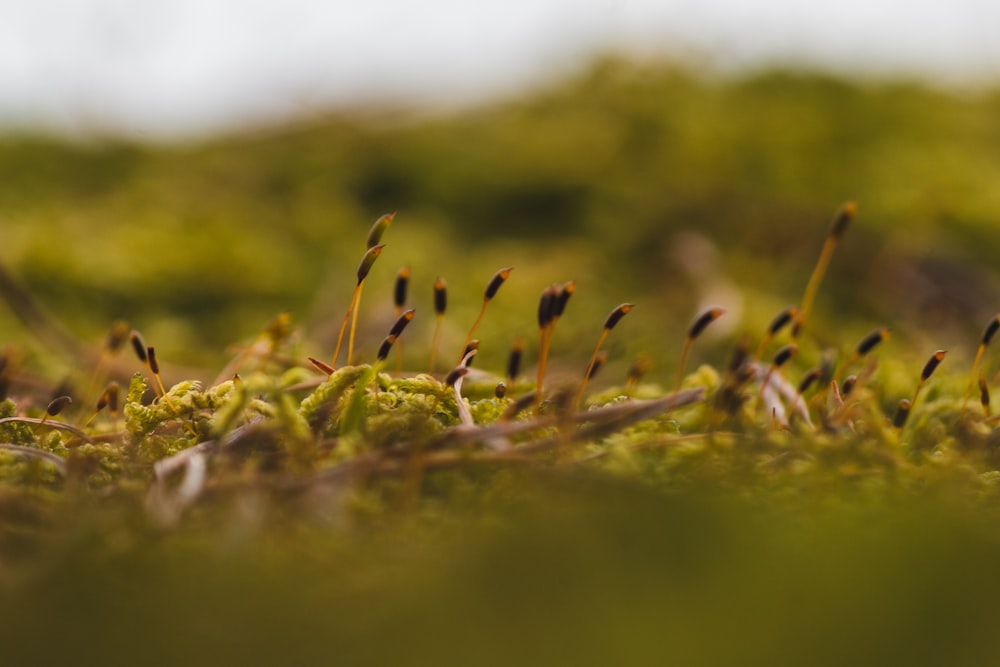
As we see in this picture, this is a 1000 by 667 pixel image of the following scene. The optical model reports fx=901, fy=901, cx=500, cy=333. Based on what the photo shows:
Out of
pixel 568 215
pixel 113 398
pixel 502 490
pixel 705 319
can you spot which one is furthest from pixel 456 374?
pixel 568 215

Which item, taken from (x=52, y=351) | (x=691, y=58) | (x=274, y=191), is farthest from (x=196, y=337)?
(x=691, y=58)

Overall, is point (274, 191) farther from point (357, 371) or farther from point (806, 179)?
point (357, 371)

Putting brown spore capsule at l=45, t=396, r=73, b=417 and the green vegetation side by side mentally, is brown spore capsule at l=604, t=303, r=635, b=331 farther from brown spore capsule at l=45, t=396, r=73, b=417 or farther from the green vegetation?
brown spore capsule at l=45, t=396, r=73, b=417

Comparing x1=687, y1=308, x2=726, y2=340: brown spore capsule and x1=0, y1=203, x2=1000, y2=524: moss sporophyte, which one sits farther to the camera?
x1=687, y1=308, x2=726, y2=340: brown spore capsule

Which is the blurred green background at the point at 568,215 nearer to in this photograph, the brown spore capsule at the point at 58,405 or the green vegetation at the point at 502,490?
the green vegetation at the point at 502,490

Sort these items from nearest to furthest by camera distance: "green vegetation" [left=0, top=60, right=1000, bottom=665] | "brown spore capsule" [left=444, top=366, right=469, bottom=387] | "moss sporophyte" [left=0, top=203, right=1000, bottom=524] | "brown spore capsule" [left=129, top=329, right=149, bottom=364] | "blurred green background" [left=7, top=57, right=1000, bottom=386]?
"green vegetation" [left=0, top=60, right=1000, bottom=665] < "moss sporophyte" [left=0, top=203, right=1000, bottom=524] < "brown spore capsule" [left=444, top=366, right=469, bottom=387] < "brown spore capsule" [left=129, top=329, right=149, bottom=364] < "blurred green background" [left=7, top=57, right=1000, bottom=386]

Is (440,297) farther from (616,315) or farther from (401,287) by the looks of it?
(616,315)

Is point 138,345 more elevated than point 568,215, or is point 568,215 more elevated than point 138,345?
point 138,345

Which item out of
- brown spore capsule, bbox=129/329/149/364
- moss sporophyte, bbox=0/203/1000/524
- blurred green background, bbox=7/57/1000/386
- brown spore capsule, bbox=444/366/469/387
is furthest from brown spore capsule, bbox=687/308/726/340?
blurred green background, bbox=7/57/1000/386

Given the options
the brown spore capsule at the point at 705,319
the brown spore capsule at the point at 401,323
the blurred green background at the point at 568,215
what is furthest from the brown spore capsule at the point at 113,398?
the blurred green background at the point at 568,215
